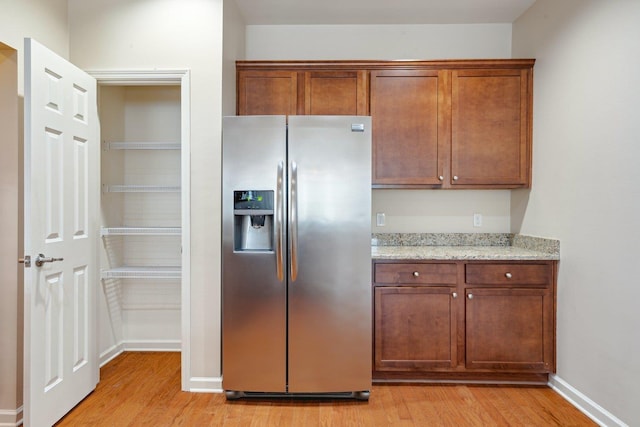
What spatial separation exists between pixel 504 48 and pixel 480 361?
2.59 metres

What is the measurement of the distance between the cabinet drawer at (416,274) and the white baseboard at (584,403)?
965mm

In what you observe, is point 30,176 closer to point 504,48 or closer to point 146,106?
point 146,106

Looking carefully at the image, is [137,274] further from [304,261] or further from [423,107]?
[423,107]

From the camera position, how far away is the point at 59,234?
211 centimetres

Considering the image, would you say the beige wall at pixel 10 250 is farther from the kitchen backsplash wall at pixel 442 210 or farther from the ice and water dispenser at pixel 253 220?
the kitchen backsplash wall at pixel 442 210

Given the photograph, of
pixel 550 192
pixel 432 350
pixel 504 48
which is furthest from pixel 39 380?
pixel 504 48

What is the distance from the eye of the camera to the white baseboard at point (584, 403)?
2062 millimetres

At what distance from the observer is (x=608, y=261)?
6.88 ft

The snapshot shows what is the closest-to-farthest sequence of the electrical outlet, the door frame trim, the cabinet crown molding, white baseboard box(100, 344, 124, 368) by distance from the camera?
the door frame trim < the cabinet crown molding < white baseboard box(100, 344, 124, 368) < the electrical outlet

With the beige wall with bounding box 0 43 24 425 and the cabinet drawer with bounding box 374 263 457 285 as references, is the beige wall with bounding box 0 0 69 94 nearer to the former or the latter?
the beige wall with bounding box 0 43 24 425

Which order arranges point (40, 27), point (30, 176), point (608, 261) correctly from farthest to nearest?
1. point (40, 27)
2. point (608, 261)
3. point (30, 176)

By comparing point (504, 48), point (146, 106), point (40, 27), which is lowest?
point (146, 106)

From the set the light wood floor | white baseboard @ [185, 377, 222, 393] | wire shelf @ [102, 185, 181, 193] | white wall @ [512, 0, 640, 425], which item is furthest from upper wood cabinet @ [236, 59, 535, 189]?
white baseboard @ [185, 377, 222, 393]

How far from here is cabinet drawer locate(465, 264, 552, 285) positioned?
255cm
